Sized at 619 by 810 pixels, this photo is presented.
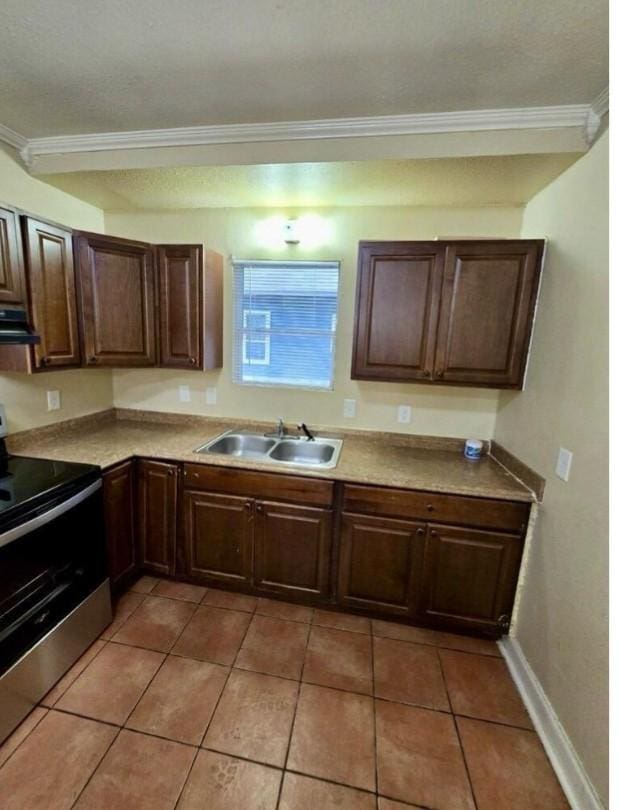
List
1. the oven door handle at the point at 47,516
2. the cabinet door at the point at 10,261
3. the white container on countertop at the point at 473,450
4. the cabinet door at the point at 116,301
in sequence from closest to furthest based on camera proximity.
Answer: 1. the oven door handle at the point at 47,516
2. the cabinet door at the point at 10,261
3. the cabinet door at the point at 116,301
4. the white container on countertop at the point at 473,450

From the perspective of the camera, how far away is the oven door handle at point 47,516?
4.68 feet

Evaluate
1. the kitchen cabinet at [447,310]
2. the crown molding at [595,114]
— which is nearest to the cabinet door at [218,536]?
the kitchen cabinet at [447,310]

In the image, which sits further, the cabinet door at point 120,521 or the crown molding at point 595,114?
the cabinet door at point 120,521

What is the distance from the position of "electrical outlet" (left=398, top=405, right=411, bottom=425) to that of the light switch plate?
0.96m

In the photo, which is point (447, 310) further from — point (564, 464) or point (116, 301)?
point (116, 301)

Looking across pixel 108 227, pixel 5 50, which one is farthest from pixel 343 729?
pixel 108 227

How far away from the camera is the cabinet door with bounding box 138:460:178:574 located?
2.24m

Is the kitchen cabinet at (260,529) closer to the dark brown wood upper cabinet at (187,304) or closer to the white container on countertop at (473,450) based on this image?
the dark brown wood upper cabinet at (187,304)

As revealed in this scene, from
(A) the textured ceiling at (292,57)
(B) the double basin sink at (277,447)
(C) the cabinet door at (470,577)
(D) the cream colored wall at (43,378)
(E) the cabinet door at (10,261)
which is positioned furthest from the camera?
(B) the double basin sink at (277,447)

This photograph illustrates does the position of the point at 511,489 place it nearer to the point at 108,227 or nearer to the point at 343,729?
the point at 343,729

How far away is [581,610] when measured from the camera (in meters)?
1.44

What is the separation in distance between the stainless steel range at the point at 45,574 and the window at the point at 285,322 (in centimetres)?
127

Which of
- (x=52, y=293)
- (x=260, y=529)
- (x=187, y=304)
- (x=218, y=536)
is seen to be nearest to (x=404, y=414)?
(x=260, y=529)

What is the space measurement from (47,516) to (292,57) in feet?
6.80
